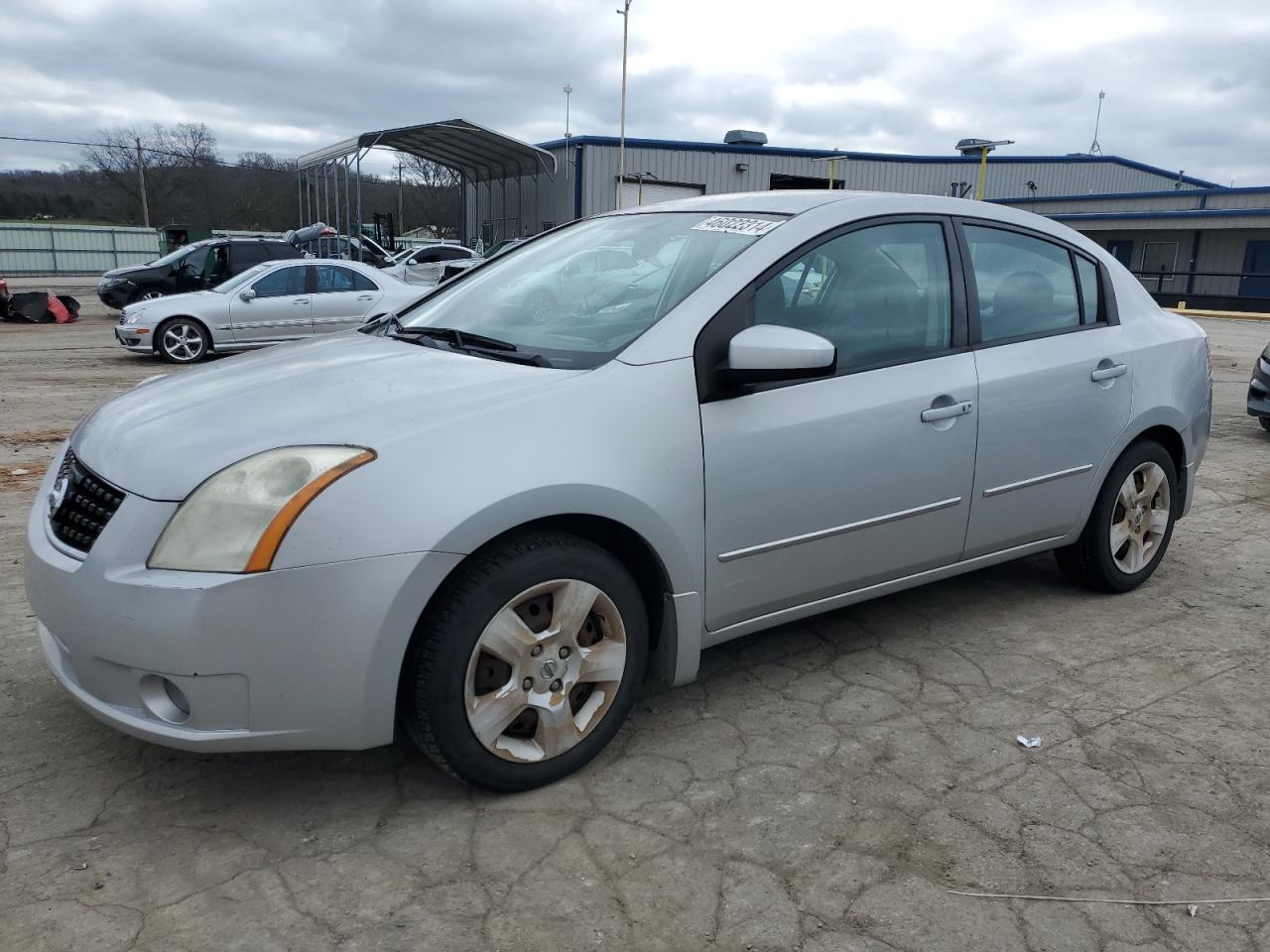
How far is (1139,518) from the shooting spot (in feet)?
14.5

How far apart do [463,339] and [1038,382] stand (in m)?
2.11

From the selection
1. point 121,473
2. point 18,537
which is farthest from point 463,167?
point 121,473

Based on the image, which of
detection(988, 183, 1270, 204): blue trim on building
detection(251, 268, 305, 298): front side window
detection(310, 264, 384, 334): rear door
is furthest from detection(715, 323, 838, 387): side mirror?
detection(988, 183, 1270, 204): blue trim on building

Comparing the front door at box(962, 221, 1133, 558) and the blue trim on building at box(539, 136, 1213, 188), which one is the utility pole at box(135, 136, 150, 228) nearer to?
the blue trim on building at box(539, 136, 1213, 188)

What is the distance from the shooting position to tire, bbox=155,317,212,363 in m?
13.4

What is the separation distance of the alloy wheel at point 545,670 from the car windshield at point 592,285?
2.34 feet

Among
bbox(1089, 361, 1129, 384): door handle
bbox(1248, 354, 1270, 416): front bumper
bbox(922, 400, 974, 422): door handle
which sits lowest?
bbox(1248, 354, 1270, 416): front bumper

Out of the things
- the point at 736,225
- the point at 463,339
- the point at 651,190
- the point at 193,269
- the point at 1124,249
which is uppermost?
the point at 651,190

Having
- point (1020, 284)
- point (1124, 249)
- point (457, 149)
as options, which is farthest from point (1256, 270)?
point (1020, 284)

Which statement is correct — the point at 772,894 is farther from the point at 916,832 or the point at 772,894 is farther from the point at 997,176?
the point at 997,176

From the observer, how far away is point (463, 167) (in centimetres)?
3650

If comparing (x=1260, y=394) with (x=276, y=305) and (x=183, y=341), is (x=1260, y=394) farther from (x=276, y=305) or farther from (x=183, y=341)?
(x=183, y=341)

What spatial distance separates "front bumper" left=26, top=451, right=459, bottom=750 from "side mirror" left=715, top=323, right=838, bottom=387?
101 centimetres

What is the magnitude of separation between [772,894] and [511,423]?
131 centimetres
